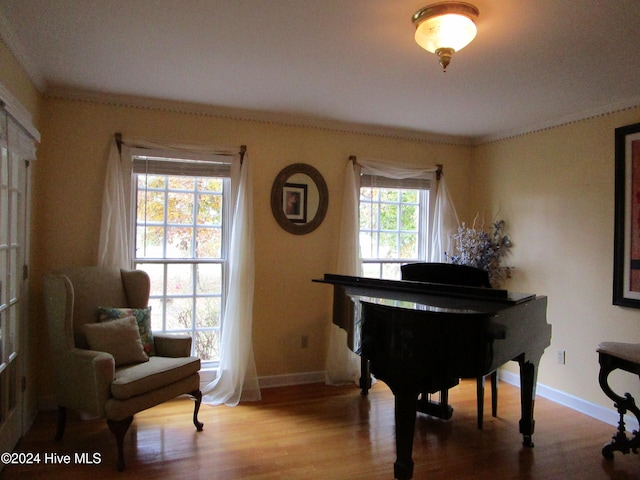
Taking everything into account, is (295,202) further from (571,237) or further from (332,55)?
(571,237)

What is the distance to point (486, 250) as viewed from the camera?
4363 millimetres

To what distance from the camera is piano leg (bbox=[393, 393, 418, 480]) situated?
7.55ft

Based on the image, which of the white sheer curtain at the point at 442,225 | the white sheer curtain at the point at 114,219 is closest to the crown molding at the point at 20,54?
the white sheer curtain at the point at 114,219

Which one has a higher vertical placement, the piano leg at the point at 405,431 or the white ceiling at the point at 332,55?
the white ceiling at the point at 332,55

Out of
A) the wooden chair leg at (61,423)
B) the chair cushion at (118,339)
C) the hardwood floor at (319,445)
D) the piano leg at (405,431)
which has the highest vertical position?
the chair cushion at (118,339)

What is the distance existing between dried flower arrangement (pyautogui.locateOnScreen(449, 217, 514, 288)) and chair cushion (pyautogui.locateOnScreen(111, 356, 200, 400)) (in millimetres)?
2738

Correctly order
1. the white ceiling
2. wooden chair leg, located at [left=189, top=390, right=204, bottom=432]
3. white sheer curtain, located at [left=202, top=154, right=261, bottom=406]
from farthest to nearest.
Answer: white sheer curtain, located at [left=202, top=154, right=261, bottom=406]
wooden chair leg, located at [left=189, top=390, right=204, bottom=432]
the white ceiling

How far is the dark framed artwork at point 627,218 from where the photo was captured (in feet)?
10.8

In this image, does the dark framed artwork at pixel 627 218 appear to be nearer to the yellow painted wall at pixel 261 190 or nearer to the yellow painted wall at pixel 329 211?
the yellow painted wall at pixel 329 211

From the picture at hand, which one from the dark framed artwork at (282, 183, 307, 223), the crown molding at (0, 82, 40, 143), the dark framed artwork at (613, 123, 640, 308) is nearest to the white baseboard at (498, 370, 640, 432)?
the dark framed artwork at (613, 123, 640, 308)

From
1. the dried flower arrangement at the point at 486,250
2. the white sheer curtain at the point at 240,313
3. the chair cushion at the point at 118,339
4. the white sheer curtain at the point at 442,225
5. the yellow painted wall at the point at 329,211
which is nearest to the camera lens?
the chair cushion at the point at 118,339

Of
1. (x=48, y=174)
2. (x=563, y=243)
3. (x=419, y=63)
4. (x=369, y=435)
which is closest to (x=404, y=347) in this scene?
(x=369, y=435)

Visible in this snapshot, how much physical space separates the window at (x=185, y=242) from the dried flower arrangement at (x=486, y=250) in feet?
7.62

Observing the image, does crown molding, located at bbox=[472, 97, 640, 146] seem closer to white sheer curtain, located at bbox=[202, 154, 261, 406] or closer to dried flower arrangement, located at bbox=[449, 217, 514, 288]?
dried flower arrangement, located at bbox=[449, 217, 514, 288]
